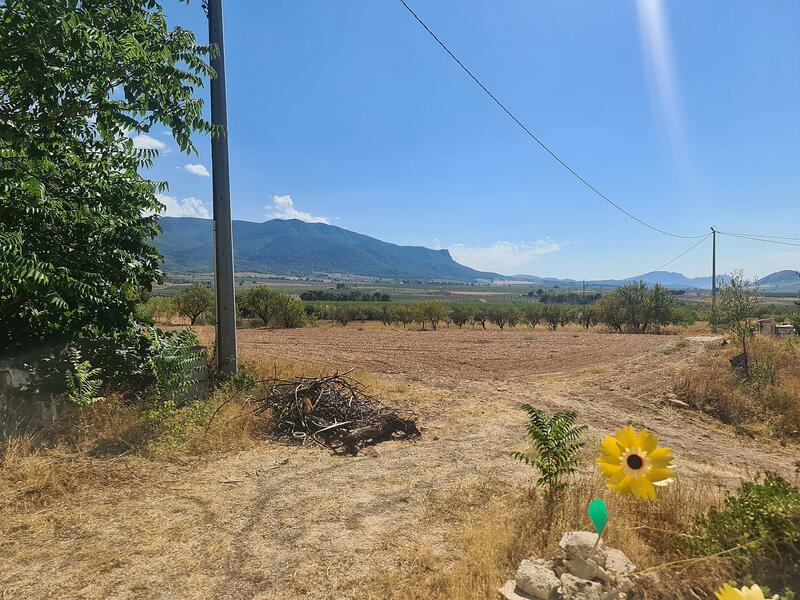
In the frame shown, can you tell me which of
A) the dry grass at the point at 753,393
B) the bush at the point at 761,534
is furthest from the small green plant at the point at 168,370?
the dry grass at the point at 753,393

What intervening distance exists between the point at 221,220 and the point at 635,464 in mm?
6874

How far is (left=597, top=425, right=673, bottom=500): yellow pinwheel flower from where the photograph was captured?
7.46 ft

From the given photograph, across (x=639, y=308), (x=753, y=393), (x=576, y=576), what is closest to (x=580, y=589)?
(x=576, y=576)

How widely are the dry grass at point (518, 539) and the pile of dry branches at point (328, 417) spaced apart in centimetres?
210

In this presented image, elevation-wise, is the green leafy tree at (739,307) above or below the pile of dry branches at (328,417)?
above

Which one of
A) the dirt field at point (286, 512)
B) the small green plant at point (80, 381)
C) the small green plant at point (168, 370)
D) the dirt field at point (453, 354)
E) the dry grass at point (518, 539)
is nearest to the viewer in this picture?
the dry grass at point (518, 539)

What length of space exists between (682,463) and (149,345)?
7.51m

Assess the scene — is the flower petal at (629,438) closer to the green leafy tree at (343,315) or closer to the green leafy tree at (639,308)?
the green leafy tree at (639,308)

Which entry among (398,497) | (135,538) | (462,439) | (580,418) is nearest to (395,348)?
(580,418)

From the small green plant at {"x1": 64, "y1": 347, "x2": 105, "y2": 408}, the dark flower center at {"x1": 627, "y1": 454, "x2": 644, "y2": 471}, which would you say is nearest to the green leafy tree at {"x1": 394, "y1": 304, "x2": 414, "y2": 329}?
the small green plant at {"x1": 64, "y1": 347, "x2": 105, "y2": 408}

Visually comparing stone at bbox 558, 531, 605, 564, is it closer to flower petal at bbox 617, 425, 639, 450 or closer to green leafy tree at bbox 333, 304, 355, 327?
flower petal at bbox 617, 425, 639, 450

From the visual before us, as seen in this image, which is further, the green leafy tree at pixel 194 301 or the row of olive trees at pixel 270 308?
the row of olive trees at pixel 270 308

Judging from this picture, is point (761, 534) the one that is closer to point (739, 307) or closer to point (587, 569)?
point (587, 569)

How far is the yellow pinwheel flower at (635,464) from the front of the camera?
227 centimetres
